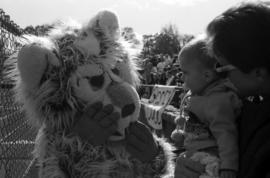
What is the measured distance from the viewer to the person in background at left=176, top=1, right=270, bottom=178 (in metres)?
1.12

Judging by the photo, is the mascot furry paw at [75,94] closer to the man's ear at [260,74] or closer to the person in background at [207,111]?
the person in background at [207,111]

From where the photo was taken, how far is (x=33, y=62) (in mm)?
1878

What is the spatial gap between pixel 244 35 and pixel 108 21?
107 cm

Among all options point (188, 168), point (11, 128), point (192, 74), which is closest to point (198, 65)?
point (192, 74)

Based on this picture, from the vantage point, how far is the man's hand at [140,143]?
2.02 m

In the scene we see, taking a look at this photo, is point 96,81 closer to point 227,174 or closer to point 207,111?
point 207,111

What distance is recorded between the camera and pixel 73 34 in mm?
2096

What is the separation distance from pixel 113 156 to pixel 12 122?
150 centimetres

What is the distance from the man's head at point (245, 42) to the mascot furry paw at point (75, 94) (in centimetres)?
86

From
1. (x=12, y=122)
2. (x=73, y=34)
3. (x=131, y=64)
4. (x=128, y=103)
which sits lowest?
(x=12, y=122)

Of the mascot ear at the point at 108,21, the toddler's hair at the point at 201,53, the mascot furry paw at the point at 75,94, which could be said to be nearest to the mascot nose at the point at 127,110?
the mascot furry paw at the point at 75,94

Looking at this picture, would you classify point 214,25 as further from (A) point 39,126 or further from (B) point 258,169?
(A) point 39,126

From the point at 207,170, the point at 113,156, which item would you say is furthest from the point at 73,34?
the point at 207,170

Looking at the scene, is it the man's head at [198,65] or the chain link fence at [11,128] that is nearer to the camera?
the man's head at [198,65]
